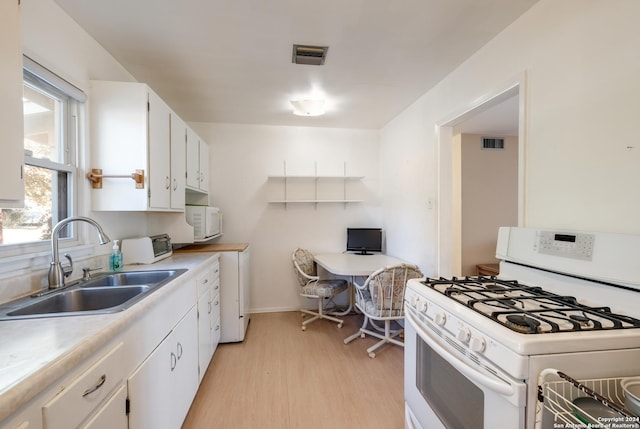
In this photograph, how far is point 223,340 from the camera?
8.79ft

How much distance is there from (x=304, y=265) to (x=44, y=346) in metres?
2.53

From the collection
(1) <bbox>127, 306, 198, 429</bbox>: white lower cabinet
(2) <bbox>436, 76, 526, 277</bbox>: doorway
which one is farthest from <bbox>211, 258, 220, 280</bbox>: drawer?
(2) <bbox>436, 76, 526, 277</bbox>: doorway

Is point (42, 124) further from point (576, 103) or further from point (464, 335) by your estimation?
point (576, 103)

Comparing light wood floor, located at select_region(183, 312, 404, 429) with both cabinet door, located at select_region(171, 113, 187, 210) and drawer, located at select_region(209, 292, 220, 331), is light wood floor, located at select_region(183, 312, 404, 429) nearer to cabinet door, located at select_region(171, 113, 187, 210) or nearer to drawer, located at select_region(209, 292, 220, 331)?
drawer, located at select_region(209, 292, 220, 331)

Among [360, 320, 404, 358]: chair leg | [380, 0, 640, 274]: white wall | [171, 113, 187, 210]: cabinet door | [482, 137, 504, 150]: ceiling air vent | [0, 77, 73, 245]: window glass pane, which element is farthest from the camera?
[482, 137, 504, 150]: ceiling air vent

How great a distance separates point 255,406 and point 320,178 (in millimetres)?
2519

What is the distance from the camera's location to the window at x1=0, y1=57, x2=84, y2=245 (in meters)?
1.33

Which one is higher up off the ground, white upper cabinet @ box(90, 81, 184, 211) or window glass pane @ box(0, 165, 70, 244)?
white upper cabinet @ box(90, 81, 184, 211)

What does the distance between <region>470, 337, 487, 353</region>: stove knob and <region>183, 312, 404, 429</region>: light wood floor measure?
1.16 meters

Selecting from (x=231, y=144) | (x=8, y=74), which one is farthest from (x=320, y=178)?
(x=8, y=74)

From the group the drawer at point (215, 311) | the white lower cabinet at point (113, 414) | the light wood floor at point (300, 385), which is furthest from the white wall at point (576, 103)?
the drawer at point (215, 311)

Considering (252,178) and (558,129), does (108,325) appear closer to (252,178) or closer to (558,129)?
(558,129)

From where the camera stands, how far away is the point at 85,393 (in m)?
0.80

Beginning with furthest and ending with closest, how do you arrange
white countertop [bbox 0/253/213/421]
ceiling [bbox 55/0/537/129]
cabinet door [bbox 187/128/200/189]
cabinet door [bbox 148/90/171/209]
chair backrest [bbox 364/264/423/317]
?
cabinet door [bbox 187/128/200/189]
chair backrest [bbox 364/264/423/317]
cabinet door [bbox 148/90/171/209]
ceiling [bbox 55/0/537/129]
white countertop [bbox 0/253/213/421]
